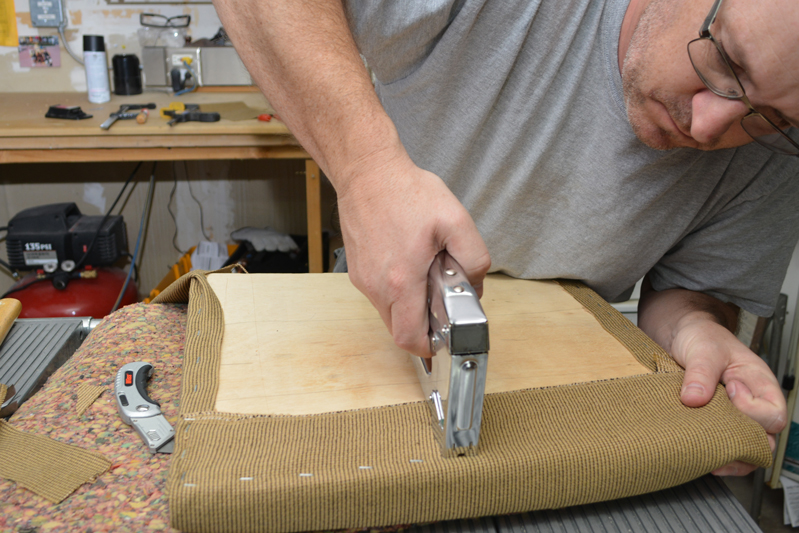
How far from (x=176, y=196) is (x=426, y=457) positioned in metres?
2.49

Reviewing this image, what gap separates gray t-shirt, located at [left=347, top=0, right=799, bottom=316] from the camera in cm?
87

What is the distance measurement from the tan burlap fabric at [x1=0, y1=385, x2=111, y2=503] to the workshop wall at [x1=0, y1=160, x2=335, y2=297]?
2.07 meters

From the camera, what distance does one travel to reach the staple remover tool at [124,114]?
1831 mm

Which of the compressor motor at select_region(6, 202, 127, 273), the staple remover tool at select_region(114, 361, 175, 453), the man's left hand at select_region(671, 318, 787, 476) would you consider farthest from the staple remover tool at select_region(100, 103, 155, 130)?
the man's left hand at select_region(671, 318, 787, 476)

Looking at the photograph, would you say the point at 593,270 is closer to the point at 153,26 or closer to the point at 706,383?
the point at 706,383

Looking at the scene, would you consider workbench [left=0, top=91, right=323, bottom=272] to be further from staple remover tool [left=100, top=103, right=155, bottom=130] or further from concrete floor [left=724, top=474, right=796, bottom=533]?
concrete floor [left=724, top=474, right=796, bottom=533]

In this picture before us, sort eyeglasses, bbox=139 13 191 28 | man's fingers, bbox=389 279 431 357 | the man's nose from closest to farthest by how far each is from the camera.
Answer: man's fingers, bbox=389 279 431 357
the man's nose
eyeglasses, bbox=139 13 191 28

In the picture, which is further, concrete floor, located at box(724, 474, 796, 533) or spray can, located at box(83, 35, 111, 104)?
spray can, located at box(83, 35, 111, 104)

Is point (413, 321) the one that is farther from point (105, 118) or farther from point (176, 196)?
point (176, 196)

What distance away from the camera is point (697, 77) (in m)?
0.72

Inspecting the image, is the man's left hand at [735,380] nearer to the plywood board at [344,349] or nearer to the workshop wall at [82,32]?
the plywood board at [344,349]

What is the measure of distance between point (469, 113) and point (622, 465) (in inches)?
23.7

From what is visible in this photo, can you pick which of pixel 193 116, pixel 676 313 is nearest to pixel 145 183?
pixel 193 116

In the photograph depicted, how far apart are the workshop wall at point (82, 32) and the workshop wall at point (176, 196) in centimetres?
36
